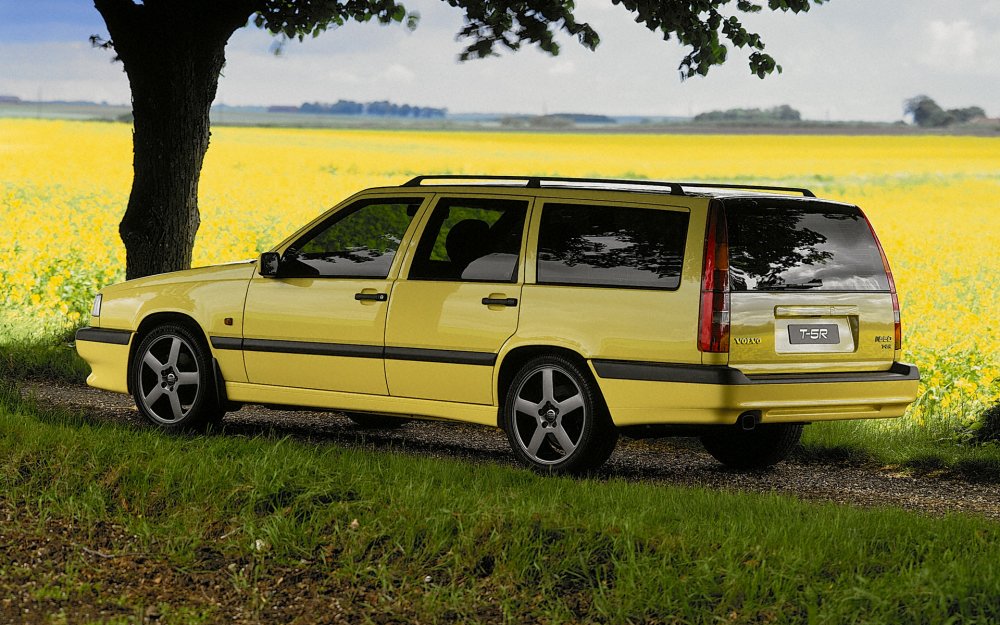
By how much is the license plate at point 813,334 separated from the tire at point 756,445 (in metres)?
1.46

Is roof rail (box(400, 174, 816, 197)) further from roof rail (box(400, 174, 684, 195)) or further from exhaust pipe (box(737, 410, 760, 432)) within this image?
exhaust pipe (box(737, 410, 760, 432))

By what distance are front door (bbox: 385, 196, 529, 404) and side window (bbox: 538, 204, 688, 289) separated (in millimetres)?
212

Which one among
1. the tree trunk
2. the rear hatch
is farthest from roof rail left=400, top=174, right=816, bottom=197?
the tree trunk

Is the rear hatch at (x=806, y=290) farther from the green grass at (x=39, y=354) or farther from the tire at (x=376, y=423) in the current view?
the green grass at (x=39, y=354)

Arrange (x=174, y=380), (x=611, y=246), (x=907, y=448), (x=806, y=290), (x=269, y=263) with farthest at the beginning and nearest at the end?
(x=907, y=448) < (x=174, y=380) < (x=269, y=263) < (x=611, y=246) < (x=806, y=290)

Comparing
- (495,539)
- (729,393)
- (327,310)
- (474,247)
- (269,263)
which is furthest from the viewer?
(269,263)

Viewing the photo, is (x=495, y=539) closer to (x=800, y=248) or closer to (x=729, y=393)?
(x=729, y=393)

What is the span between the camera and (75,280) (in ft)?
48.6

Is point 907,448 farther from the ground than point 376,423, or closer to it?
farther from the ground

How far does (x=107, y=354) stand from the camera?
943cm

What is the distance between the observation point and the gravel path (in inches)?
324

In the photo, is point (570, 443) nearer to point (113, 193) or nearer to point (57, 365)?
point (57, 365)

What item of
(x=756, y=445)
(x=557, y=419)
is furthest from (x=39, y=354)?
(x=756, y=445)

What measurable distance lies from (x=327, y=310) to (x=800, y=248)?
2.98 meters
